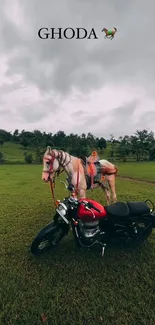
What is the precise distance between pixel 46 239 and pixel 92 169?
9.34ft

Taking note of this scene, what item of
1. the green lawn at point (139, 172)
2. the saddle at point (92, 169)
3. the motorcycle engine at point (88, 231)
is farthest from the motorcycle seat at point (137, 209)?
the green lawn at point (139, 172)

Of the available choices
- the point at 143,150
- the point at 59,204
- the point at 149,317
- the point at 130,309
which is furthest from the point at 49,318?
the point at 143,150

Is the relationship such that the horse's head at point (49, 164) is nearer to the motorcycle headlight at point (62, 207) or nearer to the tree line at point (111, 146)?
the motorcycle headlight at point (62, 207)

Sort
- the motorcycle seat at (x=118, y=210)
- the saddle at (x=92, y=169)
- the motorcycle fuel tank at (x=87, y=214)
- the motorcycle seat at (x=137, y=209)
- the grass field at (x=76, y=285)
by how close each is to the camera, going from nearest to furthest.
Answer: the grass field at (x=76, y=285) < the motorcycle fuel tank at (x=87, y=214) < the motorcycle seat at (x=118, y=210) < the motorcycle seat at (x=137, y=209) < the saddle at (x=92, y=169)

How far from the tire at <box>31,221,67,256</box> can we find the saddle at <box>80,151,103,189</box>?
237 centimetres

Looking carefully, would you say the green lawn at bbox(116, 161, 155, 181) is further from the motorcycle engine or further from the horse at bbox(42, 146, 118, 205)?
the motorcycle engine

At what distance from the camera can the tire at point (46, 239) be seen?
4.10 metres

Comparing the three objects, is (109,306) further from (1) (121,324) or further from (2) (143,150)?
(2) (143,150)

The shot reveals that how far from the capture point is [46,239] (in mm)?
4199

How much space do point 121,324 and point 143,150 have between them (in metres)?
54.7

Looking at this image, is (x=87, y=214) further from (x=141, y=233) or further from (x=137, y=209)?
(x=141, y=233)

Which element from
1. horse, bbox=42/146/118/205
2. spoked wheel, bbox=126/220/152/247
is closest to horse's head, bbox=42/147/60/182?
horse, bbox=42/146/118/205

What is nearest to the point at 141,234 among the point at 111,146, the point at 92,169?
the point at 92,169

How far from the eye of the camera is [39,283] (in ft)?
11.6
